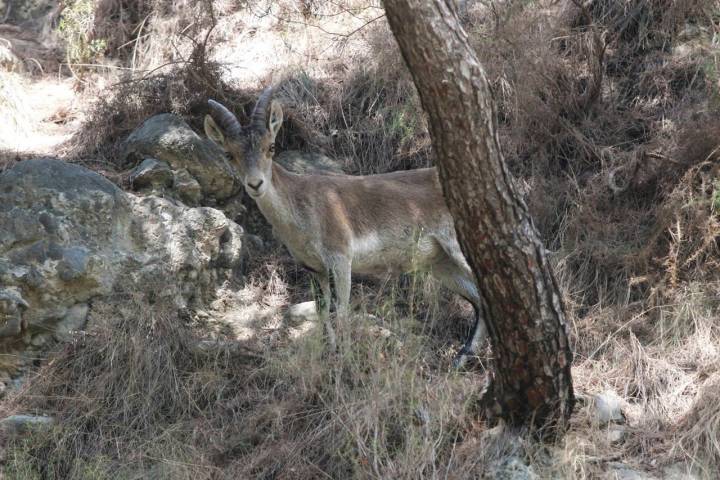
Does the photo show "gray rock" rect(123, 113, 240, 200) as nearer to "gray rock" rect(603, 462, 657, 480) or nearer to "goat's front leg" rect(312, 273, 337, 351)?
"goat's front leg" rect(312, 273, 337, 351)

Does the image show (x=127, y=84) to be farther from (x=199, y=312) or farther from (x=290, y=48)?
(x=199, y=312)

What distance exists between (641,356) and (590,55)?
4279 millimetres

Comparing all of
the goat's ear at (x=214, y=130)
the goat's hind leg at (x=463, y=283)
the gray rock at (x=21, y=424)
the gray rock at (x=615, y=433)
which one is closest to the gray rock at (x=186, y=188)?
the goat's ear at (x=214, y=130)

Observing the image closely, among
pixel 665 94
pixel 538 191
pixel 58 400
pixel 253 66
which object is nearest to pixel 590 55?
pixel 665 94

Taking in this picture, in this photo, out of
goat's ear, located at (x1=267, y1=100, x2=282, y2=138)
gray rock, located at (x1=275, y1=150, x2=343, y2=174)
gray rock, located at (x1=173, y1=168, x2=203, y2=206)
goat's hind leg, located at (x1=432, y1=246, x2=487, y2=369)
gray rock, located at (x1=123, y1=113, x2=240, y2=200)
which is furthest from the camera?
gray rock, located at (x1=275, y1=150, x2=343, y2=174)

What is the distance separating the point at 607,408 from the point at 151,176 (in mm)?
5645

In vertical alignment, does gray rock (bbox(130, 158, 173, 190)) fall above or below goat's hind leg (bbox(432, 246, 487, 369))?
above

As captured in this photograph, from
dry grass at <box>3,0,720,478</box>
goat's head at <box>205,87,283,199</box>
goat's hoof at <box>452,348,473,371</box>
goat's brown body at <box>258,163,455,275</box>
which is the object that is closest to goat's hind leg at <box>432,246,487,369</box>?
goat's hoof at <box>452,348,473,371</box>

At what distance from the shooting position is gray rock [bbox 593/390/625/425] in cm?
704

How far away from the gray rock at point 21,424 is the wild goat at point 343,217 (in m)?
2.63

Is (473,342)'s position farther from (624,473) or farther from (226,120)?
(226,120)

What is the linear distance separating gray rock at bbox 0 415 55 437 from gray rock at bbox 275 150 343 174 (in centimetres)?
444

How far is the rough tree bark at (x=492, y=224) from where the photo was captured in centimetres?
552

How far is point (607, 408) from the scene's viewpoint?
7.16m
